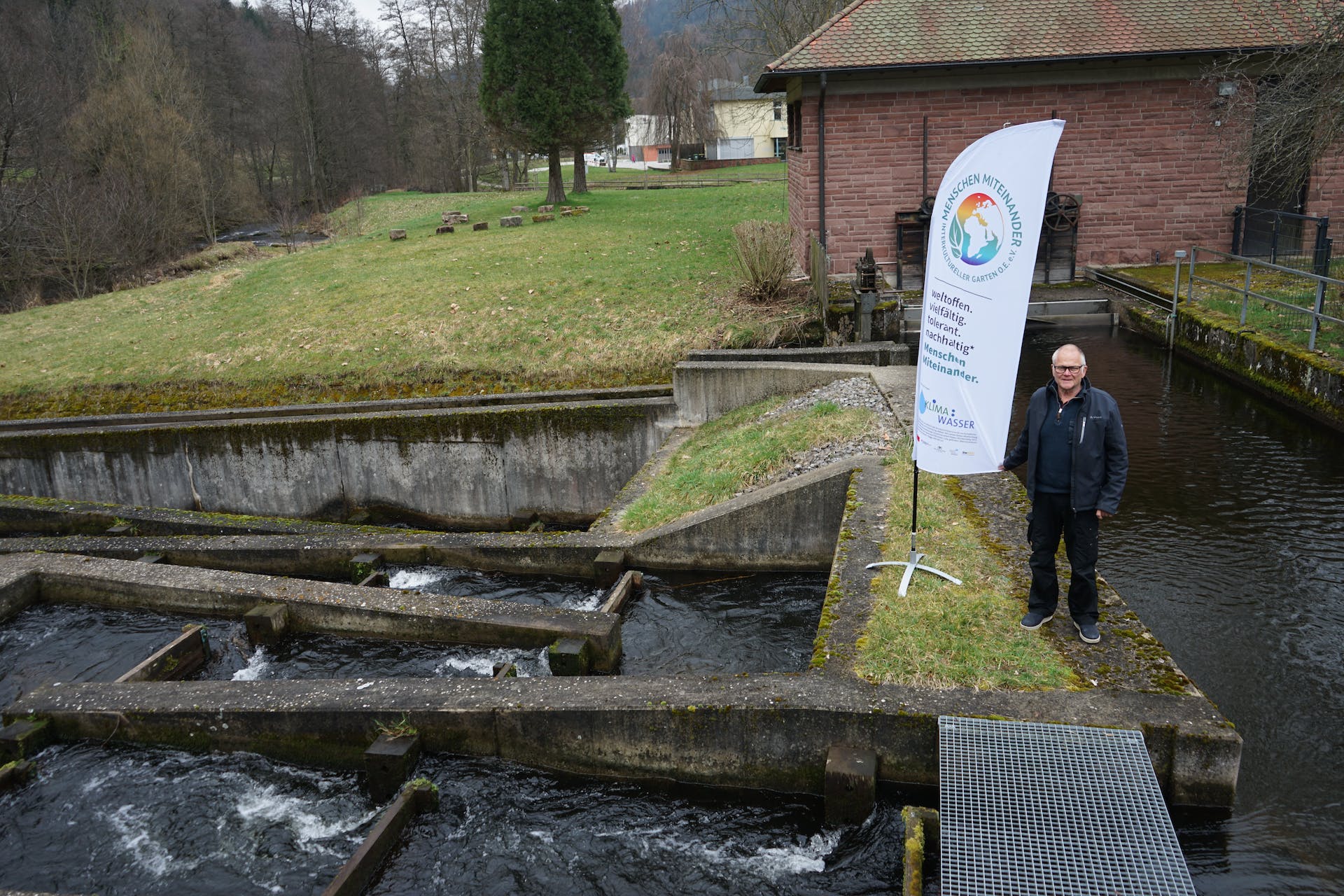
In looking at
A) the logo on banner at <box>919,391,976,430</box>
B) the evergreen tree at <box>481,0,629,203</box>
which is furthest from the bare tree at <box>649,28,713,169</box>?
the logo on banner at <box>919,391,976,430</box>

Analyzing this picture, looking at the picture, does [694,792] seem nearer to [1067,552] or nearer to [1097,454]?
[1067,552]

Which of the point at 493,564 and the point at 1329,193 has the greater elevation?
the point at 1329,193

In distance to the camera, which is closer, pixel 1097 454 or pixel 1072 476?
pixel 1097 454

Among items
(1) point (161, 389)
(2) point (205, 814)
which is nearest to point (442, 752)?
(2) point (205, 814)

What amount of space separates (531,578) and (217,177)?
135 feet

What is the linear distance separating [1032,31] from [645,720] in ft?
55.4

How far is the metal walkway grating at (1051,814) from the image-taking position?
4.62m

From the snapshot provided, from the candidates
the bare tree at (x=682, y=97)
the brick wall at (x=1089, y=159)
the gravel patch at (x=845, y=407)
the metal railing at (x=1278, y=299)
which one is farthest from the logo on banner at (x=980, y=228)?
the bare tree at (x=682, y=97)

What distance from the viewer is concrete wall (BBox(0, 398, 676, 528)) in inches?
536

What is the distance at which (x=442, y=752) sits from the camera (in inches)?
258

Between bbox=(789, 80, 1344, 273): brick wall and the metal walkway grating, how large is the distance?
1486 centimetres

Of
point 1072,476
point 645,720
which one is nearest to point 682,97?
point 1072,476

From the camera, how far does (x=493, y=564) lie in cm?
1004

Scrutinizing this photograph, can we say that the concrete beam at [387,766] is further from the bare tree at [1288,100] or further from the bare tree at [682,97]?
the bare tree at [682,97]
